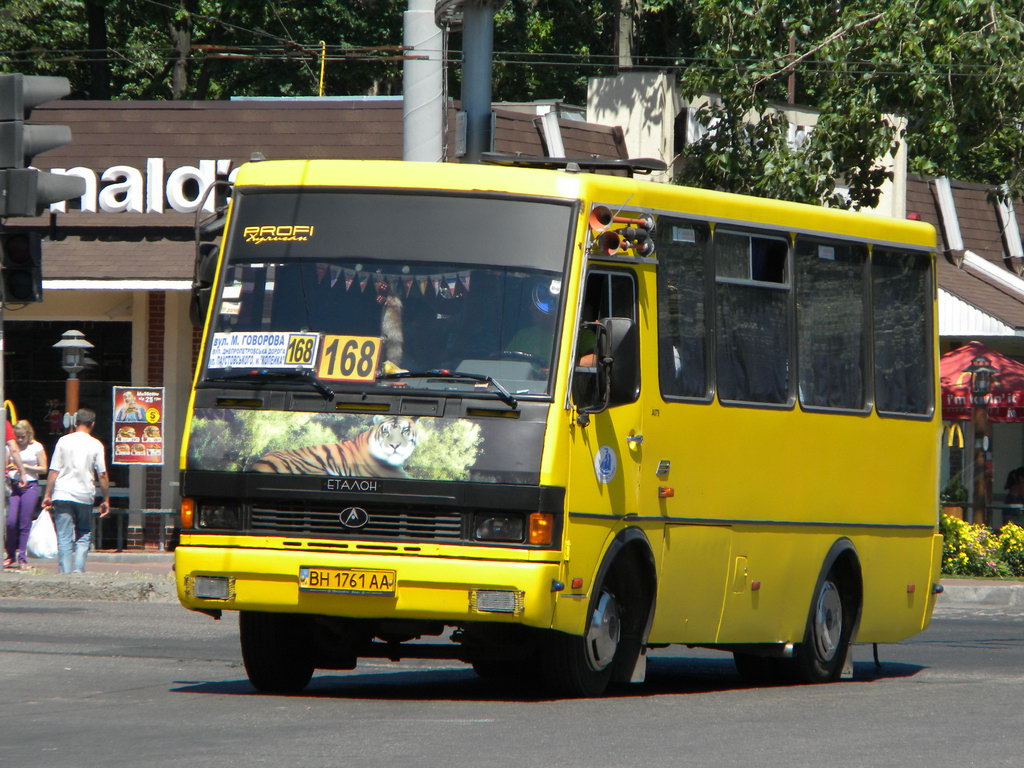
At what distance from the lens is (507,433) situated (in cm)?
955

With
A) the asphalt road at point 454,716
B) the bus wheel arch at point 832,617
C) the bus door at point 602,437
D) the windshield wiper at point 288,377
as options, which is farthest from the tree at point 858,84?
the windshield wiper at point 288,377

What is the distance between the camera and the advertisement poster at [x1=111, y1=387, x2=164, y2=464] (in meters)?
23.3

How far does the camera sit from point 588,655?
10172 millimetres

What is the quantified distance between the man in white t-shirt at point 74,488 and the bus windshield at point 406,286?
32.7ft

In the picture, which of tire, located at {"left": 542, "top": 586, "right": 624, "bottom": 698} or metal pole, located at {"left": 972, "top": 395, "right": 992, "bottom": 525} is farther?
metal pole, located at {"left": 972, "top": 395, "right": 992, "bottom": 525}

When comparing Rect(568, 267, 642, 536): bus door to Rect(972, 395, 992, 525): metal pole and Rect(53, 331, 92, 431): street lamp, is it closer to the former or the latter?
Rect(53, 331, 92, 431): street lamp

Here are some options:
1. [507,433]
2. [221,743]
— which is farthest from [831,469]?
[221,743]

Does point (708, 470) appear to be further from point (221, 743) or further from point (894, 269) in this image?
point (221, 743)

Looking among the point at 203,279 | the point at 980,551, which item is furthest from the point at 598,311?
the point at 980,551

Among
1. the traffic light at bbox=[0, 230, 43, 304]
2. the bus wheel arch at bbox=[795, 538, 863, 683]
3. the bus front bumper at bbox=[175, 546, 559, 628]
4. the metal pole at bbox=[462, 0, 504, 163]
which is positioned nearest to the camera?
the bus front bumper at bbox=[175, 546, 559, 628]

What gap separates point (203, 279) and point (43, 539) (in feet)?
39.4

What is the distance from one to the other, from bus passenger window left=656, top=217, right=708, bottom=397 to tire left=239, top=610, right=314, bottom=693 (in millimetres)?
2364

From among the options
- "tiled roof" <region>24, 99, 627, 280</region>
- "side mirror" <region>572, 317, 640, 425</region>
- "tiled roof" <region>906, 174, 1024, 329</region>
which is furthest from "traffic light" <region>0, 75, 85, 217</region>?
"tiled roof" <region>906, 174, 1024, 329</region>

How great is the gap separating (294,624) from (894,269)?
478 cm
